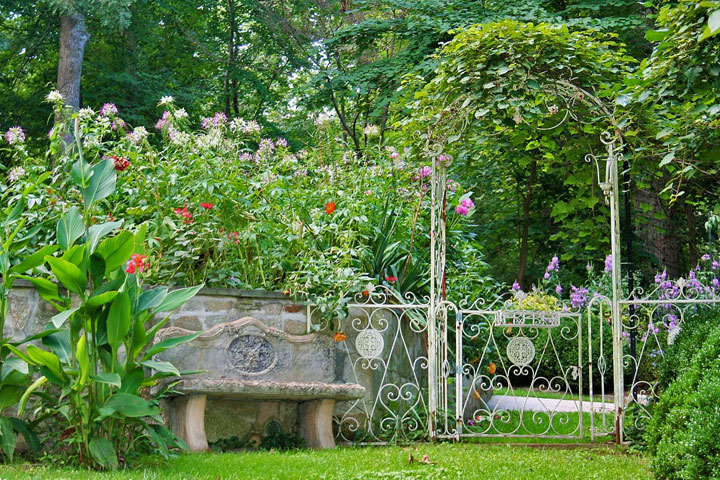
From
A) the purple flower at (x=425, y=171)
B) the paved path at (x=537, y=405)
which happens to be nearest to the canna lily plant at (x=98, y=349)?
the purple flower at (x=425, y=171)

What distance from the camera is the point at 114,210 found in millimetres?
5766

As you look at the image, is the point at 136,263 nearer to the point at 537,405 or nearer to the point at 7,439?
the point at 7,439

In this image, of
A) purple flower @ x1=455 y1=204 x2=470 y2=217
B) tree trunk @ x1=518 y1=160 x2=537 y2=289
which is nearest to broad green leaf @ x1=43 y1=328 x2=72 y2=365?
purple flower @ x1=455 y1=204 x2=470 y2=217

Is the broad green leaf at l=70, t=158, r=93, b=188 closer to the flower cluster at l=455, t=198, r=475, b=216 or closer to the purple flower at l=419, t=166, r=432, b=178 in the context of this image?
the purple flower at l=419, t=166, r=432, b=178

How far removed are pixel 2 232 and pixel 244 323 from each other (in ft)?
5.30

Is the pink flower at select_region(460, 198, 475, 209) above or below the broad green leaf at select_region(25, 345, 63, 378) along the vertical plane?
above

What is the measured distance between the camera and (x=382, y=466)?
14.5ft

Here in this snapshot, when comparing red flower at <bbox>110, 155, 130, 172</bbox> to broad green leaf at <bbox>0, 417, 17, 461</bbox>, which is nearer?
broad green leaf at <bbox>0, 417, 17, 461</bbox>

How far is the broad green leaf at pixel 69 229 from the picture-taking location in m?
4.29

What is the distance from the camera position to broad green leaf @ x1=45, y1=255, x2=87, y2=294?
3964mm

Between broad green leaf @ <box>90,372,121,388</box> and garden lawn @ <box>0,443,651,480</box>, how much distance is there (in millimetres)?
437

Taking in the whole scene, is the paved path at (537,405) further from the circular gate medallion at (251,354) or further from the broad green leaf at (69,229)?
the broad green leaf at (69,229)

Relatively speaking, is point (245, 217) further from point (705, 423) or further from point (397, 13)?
point (397, 13)

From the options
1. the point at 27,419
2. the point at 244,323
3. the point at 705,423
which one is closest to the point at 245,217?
Result: the point at 244,323
